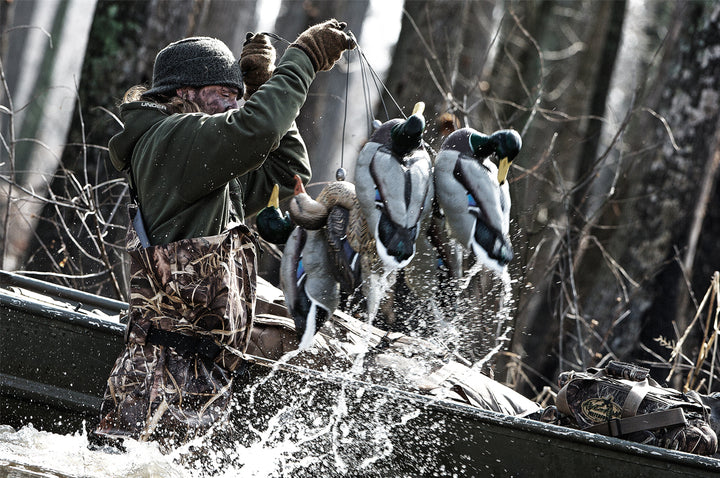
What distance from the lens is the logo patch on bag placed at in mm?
3598

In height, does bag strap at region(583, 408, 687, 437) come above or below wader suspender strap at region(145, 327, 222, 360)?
below

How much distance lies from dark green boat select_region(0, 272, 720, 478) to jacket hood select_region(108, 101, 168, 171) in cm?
83

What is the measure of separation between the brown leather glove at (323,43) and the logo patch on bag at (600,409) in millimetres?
1696

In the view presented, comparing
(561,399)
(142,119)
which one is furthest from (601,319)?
(142,119)

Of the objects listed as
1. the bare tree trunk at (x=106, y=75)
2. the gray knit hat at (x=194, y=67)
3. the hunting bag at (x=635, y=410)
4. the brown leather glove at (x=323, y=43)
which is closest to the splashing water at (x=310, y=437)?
the hunting bag at (x=635, y=410)

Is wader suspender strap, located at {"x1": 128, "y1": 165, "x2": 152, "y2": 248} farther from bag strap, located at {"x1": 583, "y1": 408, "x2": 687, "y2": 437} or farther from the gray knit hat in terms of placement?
bag strap, located at {"x1": 583, "y1": 408, "x2": 687, "y2": 437}

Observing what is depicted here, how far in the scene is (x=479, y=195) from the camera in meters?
3.23

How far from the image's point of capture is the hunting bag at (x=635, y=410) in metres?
3.49

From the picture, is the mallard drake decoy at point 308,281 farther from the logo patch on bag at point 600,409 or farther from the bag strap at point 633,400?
the bag strap at point 633,400

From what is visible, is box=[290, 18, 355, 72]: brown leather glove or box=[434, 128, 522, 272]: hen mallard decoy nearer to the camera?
box=[434, 128, 522, 272]: hen mallard decoy

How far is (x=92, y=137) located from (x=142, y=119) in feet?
11.4

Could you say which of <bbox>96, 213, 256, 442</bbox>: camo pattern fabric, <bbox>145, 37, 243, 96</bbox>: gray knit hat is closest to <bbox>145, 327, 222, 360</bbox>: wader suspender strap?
<bbox>96, 213, 256, 442</bbox>: camo pattern fabric

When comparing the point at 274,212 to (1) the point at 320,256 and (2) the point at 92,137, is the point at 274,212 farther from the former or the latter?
(2) the point at 92,137

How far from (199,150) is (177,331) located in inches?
25.5
